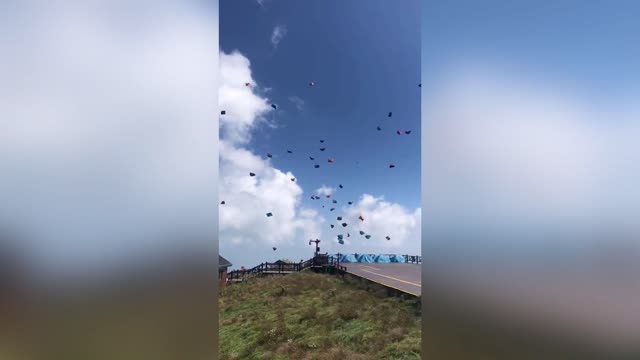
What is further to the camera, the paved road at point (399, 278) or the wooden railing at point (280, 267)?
the wooden railing at point (280, 267)

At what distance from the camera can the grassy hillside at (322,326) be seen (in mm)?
6551

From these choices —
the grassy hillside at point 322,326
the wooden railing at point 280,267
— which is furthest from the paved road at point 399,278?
the wooden railing at point 280,267

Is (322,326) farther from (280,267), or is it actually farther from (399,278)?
(280,267)

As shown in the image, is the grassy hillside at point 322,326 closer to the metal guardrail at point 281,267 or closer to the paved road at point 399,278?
the paved road at point 399,278

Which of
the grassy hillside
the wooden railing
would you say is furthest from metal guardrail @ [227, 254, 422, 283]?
the grassy hillside

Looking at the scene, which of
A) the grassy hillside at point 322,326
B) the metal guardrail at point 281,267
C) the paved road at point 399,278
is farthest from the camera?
the metal guardrail at point 281,267

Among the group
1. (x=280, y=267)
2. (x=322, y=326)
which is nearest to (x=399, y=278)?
(x=322, y=326)

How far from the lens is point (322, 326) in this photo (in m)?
8.20

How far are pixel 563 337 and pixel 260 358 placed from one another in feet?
20.5

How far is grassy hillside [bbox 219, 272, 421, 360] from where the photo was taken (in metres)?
6.55

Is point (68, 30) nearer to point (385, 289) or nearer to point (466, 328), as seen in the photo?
point (466, 328)

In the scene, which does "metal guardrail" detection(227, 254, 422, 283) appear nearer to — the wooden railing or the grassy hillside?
the wooden railing

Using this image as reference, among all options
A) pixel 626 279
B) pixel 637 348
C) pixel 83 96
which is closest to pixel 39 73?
pixel 83 96

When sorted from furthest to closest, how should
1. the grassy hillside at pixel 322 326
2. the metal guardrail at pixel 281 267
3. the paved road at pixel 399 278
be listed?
the metal guardrail at pixel 281 267 < the paved road at pixel 399 278 < the grassy hillside at pixel 322 326
